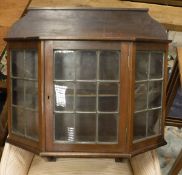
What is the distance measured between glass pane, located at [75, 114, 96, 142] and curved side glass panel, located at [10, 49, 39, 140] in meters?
0.16

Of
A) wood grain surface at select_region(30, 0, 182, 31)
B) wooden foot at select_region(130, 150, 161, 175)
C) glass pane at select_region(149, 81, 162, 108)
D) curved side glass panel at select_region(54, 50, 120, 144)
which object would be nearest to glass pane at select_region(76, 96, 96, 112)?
curved side glass panel at select_region(54, 50, 120, 144)

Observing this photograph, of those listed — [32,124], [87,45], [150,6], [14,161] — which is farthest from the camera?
[150,6]

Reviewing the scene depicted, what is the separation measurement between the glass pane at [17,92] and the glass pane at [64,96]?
0.17 meters

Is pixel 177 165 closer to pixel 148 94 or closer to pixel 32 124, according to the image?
pixel 148 94

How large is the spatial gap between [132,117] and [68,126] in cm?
23

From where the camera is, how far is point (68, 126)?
102 cm

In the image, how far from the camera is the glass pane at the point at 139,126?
1049mm

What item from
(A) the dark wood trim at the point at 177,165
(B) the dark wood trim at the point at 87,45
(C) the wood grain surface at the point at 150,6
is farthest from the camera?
(C) the wood grain surface at the point at 150,6

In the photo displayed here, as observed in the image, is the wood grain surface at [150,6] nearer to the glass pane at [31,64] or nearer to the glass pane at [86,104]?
the glass pane at [31,64]

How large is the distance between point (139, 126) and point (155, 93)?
14 cm

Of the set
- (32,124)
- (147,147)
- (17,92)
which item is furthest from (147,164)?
(17,92)

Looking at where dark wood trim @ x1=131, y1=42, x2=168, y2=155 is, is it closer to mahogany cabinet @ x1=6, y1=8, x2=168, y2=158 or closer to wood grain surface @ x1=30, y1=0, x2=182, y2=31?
mahogany cabinet @ x1=6, y1=8, x2=168, y2=158

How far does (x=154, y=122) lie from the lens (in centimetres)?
113

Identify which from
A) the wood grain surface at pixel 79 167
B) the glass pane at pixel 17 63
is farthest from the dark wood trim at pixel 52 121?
the wood grain surface at pixel 79 167
